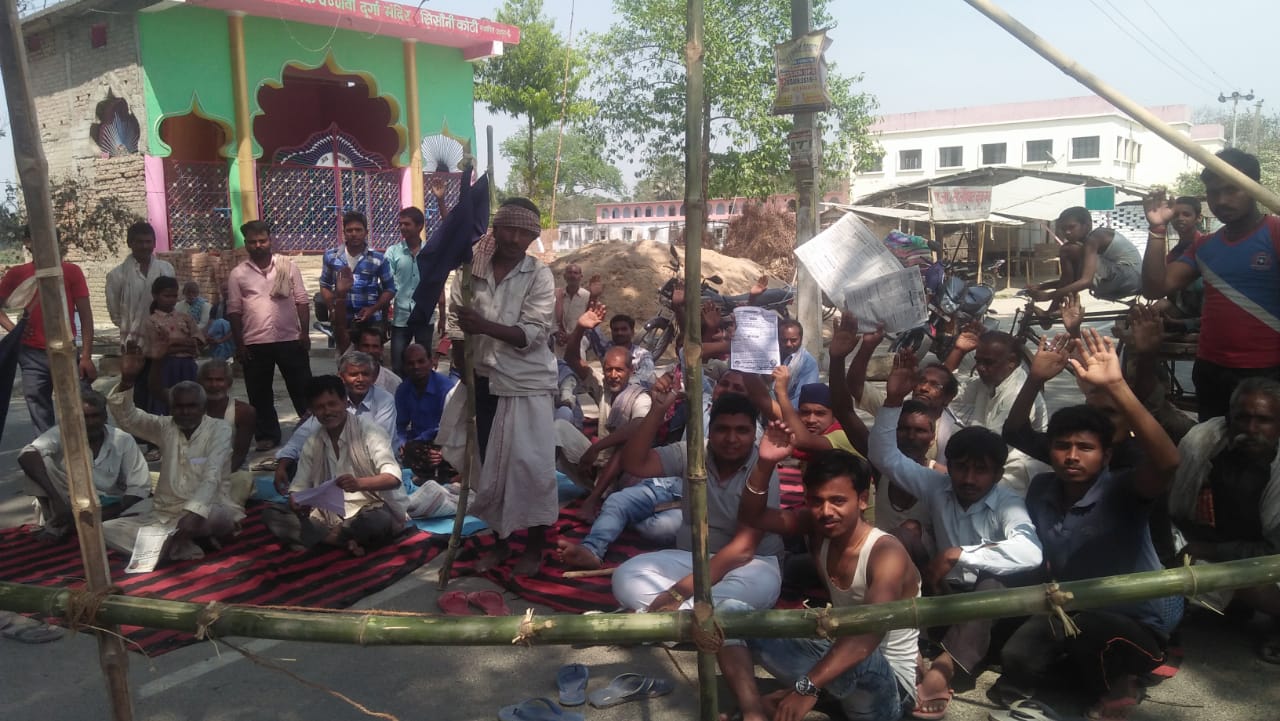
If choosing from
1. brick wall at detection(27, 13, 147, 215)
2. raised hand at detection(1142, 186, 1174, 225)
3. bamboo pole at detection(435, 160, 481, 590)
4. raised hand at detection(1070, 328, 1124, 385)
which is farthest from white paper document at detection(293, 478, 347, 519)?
brick wall at detection(27, 13, 147, 215)

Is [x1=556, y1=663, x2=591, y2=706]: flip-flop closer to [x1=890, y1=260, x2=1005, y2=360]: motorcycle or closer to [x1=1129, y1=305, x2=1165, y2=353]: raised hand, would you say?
[x1=1129, y1=305, x2=1165, y2=353]: raised hand

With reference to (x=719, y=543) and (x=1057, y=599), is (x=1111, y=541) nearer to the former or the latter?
(x=1057, y=599)


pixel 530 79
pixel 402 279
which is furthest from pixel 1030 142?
pixel 402 279

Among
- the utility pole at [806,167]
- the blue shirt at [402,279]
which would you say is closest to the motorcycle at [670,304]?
the utility pole at [806,167]

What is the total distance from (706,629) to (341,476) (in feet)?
9.09

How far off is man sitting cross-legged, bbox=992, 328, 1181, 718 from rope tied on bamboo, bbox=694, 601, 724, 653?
46.9 inches

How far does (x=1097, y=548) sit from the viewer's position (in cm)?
320

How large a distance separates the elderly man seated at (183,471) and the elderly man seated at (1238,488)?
4207mm

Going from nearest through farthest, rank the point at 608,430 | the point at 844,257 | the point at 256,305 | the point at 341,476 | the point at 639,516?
the point at 844,257 → the point at 341,476 → the point at 639,516 → the point at 608,430 → the point at 256,305

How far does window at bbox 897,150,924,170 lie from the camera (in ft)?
133

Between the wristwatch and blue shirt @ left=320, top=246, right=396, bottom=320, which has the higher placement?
blue shirt @ left=320, top=246, right=396, bottom=320

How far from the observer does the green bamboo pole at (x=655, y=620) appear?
2.27m

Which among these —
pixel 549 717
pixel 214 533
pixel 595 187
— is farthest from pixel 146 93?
pixel 595 187

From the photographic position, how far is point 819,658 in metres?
2.90
